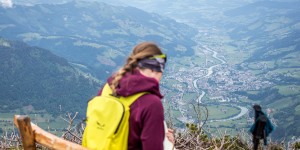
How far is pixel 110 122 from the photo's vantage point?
12.1ft

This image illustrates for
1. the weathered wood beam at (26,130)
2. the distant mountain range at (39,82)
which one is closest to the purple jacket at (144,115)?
the weathered wood beam at (26,130)

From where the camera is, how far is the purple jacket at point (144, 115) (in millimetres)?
3516

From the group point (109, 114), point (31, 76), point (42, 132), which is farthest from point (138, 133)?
point (31, 76)

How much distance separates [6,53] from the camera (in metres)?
162

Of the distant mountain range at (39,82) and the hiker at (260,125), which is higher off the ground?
the hiker at (260,125)

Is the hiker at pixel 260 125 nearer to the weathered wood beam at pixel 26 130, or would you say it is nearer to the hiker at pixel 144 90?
the hiker at pixel 144 90

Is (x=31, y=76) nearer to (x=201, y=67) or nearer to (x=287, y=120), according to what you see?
(x=201, y=67)

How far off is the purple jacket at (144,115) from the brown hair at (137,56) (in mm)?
168

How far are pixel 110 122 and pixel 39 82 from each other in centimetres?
15903

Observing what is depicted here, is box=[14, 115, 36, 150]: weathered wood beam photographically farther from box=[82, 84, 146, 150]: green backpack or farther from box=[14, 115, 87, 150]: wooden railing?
box=[82, 84, 146, 150]: green backpack

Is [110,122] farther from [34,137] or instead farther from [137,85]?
[34,137]

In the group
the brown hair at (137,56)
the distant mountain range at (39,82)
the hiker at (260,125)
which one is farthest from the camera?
the distant mountain range at (39,82)

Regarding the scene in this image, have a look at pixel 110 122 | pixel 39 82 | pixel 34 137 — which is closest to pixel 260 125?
pixel 110 122

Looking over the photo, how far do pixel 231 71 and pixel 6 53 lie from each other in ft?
355
